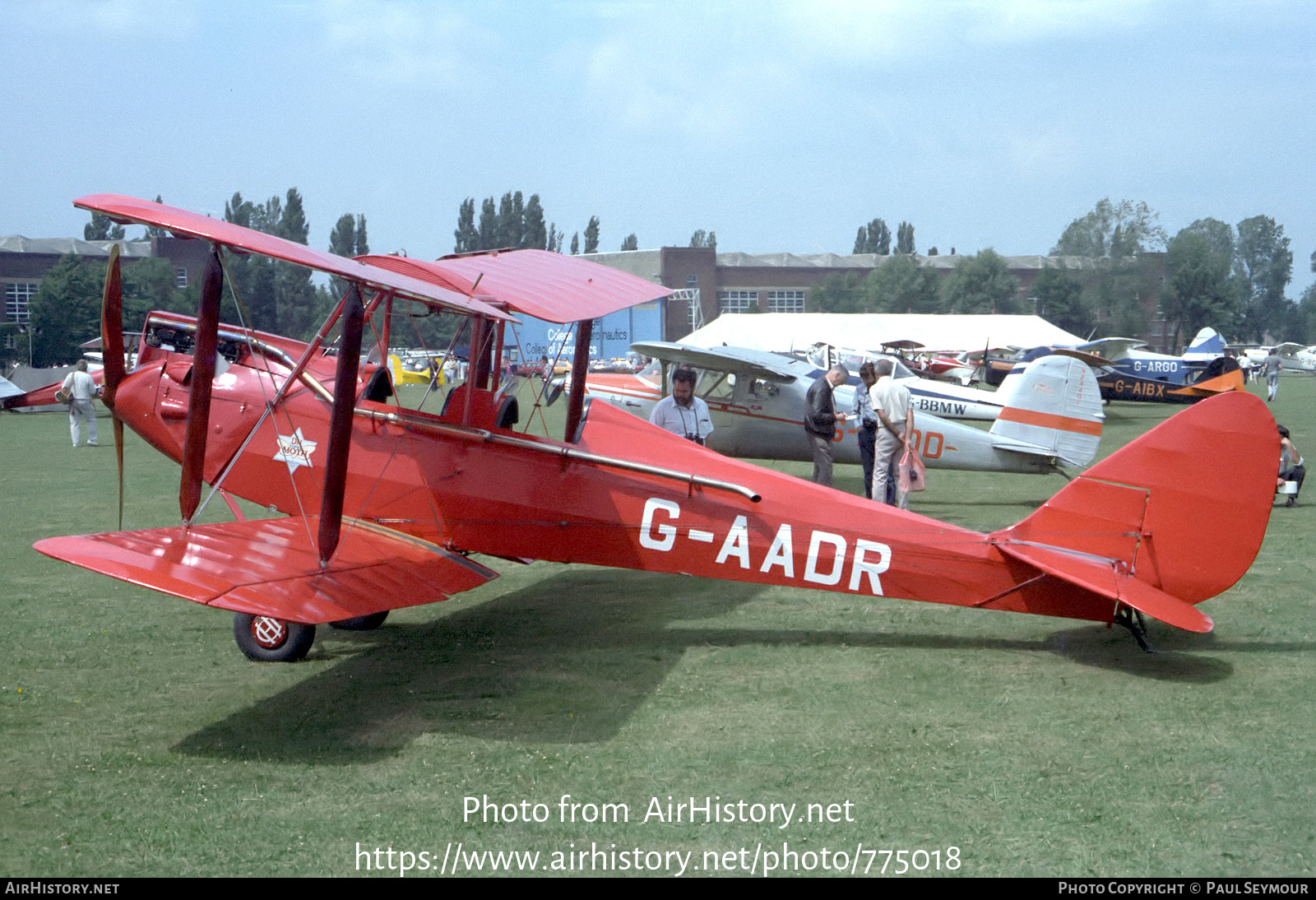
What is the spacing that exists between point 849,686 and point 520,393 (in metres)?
3.30

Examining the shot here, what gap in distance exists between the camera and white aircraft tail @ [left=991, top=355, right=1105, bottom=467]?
40.1 feet

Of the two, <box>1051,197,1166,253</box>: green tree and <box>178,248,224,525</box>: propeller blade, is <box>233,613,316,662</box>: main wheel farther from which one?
<box>1051,197,1166,253</box>: green tree

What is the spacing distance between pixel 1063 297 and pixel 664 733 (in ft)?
225

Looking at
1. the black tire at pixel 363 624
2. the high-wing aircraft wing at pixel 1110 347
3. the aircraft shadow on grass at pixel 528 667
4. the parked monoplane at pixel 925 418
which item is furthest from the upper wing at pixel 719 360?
the high-wing aircraft wing at pixel 1110 347

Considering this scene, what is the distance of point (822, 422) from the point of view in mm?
11125

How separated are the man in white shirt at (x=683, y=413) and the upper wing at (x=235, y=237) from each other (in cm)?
457

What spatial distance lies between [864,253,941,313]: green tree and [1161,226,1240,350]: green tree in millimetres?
15552

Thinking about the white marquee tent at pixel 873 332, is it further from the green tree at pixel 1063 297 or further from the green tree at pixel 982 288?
the green tree at pixel 982 288

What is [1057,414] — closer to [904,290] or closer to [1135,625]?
[1135,625]

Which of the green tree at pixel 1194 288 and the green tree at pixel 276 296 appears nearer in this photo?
the green tree at pixel 276 296

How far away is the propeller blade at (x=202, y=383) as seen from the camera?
16.8 ft

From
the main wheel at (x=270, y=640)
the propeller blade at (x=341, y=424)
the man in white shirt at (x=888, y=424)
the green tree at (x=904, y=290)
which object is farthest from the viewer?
the green tree at (x=904, y=290)

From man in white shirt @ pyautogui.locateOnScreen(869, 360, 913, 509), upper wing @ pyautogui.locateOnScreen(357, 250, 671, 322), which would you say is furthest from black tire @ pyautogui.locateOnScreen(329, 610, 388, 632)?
man in white shirt @ pyautogui.locateOnScreen(869, 360, 913, 509)

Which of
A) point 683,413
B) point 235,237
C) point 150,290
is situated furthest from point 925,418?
point 150,290
